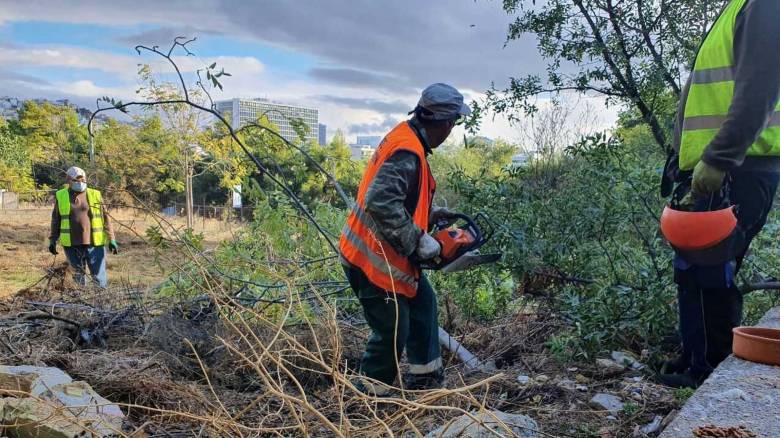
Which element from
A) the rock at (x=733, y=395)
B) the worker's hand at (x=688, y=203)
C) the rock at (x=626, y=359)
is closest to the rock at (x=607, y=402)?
the rock at (x=626, y=359)

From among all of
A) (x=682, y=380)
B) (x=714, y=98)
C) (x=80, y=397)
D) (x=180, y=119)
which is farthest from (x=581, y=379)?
(x=180, y=119)

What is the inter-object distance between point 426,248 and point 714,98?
1.43 meters

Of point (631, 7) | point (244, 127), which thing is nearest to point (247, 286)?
point (244, 127)

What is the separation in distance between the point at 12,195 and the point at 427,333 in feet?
92.8

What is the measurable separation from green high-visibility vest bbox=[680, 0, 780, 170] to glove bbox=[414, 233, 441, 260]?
3.91ft

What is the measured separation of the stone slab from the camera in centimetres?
189

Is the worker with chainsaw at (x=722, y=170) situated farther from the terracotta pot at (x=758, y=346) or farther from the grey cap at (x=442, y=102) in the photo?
the grey cap at (x=442, y=102)

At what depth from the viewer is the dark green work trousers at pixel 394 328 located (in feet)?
10.2

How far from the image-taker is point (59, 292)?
545cm

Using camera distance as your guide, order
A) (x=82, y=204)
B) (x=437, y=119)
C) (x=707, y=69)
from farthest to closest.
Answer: (x=82, y=204) → (x=437, y=119) → (x=707, y=69)

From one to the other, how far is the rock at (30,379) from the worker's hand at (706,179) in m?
3.03

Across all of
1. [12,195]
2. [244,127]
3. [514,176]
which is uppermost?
[244,127]

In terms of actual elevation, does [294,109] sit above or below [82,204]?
above

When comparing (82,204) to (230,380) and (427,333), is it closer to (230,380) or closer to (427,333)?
(230,380)
